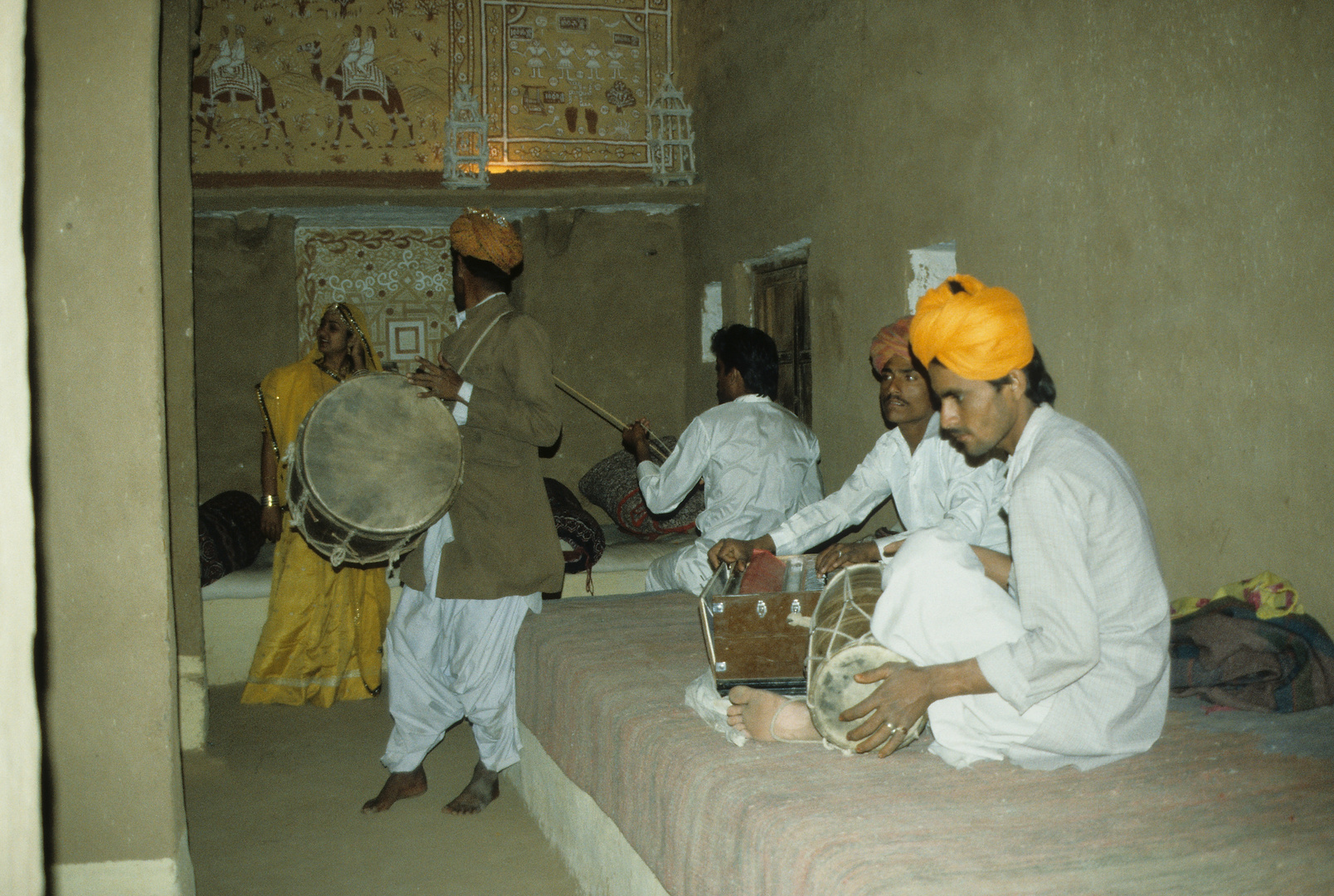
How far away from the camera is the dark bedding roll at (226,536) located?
5.50m

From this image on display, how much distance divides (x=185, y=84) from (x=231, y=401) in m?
3.15

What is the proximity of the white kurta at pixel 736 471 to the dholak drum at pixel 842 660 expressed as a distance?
1.78 meters

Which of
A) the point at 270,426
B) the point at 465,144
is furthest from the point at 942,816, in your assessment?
the point at 465,144

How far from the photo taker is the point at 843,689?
7.28 ft

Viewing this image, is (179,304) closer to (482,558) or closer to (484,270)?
(484,270)

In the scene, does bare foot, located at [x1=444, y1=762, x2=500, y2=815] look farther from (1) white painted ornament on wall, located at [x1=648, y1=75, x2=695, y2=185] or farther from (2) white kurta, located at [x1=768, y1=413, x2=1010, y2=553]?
(1) white painted ornament on wall, located at [x1=648, y1=75, x2=695, y2=185]

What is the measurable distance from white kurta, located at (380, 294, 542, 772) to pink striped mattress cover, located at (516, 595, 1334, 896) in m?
0.99

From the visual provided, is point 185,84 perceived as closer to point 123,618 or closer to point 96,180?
point 96,180

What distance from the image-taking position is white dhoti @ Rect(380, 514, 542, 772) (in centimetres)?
372

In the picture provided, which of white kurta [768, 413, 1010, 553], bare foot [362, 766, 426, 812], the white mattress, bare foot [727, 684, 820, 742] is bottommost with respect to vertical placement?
bare foot [362, 766, 426, 812]

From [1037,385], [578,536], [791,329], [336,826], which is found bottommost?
[336,826]

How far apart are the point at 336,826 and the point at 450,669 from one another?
0.69 meters

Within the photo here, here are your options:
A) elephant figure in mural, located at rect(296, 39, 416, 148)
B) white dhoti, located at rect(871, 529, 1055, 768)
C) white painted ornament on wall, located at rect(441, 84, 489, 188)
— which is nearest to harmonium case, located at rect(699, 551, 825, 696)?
white dhoti, located at rect(871, 529, 1055, 768)

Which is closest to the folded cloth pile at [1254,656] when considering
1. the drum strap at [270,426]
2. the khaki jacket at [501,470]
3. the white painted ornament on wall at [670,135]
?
the khaki jacket at [501,470]
